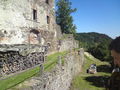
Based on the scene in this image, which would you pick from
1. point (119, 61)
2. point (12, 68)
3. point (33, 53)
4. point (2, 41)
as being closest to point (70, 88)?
point (33, 53)

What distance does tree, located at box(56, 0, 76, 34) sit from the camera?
39.4 m

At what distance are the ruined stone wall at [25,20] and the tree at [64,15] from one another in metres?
12.5

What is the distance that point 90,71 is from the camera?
24.7 m

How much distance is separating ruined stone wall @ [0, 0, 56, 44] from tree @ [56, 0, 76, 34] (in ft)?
41.0

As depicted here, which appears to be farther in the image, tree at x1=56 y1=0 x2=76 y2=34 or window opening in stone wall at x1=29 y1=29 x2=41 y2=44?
tree at x1=56 y1=0 x2=76 y2=34

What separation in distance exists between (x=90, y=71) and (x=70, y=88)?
863cm

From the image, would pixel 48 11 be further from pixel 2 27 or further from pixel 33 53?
pixel 33 53

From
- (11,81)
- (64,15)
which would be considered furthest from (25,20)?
(64,15)

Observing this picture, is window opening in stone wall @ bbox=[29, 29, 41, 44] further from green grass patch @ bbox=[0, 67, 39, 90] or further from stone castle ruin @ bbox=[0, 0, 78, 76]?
green grass patch @ bbox=[0, 67, 39, 90]

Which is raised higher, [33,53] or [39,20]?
[39,20]

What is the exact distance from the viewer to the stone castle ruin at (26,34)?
42.2ft

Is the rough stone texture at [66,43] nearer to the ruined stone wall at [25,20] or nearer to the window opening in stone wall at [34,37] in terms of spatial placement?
the ruined stone wall at [25,20]

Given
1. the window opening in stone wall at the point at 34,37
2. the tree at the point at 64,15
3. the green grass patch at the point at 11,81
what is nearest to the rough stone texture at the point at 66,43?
the window opening in stone wall at the point at 34,37

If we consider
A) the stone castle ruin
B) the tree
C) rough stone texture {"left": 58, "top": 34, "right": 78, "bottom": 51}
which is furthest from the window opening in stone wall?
the tree
